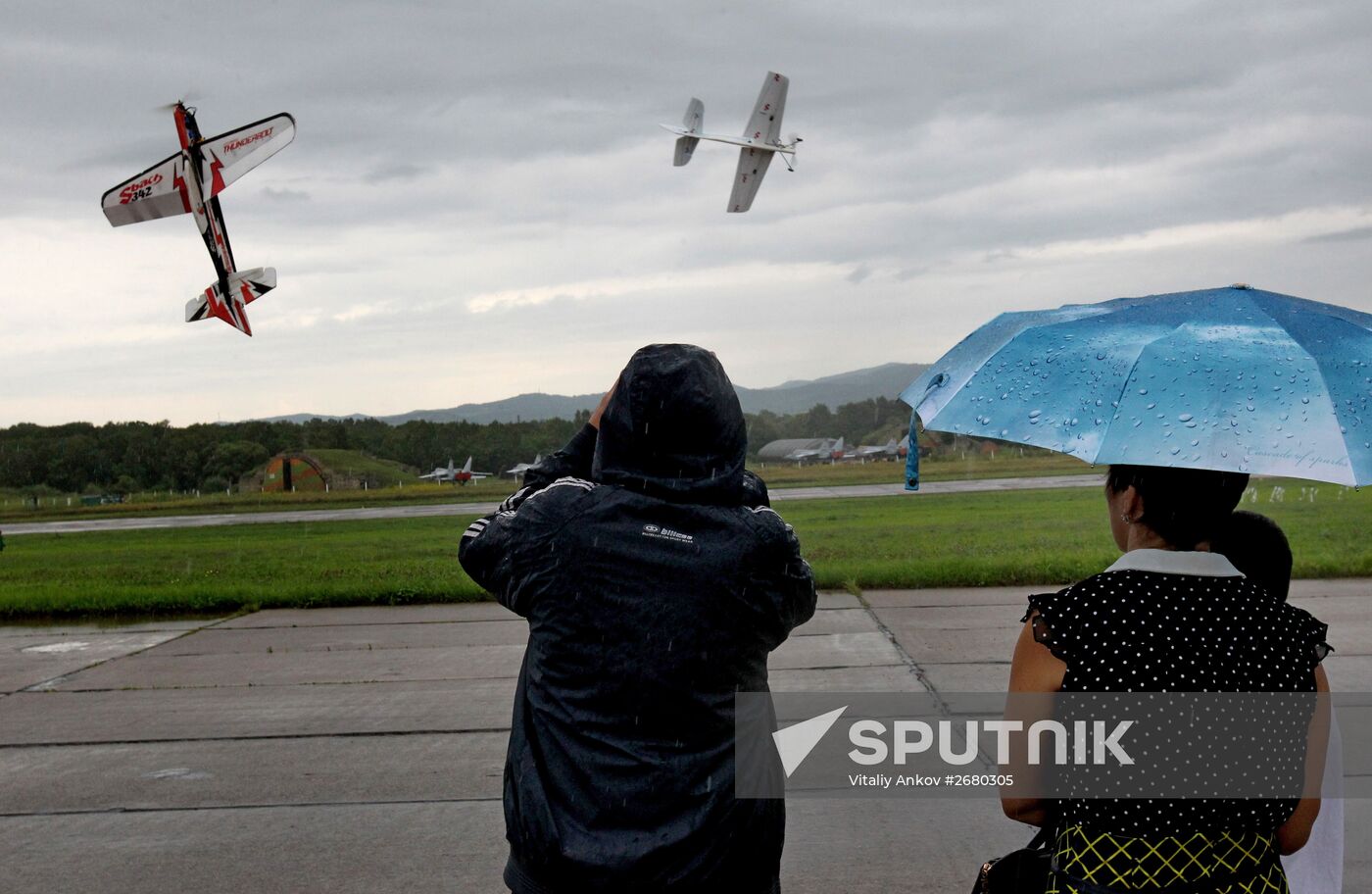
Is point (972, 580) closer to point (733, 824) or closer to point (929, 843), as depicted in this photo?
point (929, 843)

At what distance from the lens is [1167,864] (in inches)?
81.2

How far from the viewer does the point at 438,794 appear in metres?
5.66

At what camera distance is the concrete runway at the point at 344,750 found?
4.78 meters

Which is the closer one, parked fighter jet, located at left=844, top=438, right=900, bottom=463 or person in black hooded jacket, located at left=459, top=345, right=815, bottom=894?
person in black hooded jacket, located at left=459, top=345, right=815, bottom=894

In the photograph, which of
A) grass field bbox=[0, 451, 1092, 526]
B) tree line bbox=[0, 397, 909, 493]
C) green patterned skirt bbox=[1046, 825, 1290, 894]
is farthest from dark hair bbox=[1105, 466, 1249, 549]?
grass field bbox=[0, 451, 1092, 526]

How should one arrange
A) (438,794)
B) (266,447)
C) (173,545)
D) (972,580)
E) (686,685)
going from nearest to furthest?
(686,685)
(438,794)
(972,580)
(173,545)
(266,447)

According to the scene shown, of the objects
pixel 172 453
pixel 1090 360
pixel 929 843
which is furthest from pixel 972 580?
pixel 172 453

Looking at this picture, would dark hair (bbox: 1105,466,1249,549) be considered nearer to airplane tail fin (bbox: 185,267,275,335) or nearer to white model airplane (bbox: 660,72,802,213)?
airplane tail fin (bbox: 185,267,275,335)

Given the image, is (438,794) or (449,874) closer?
(449,874)

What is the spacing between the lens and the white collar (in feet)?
7.06

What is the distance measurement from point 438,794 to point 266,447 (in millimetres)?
33144

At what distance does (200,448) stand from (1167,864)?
1383 inches

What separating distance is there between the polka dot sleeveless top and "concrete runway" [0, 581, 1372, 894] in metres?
2.54

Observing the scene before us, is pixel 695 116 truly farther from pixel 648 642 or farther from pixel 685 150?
pixel 648 642
